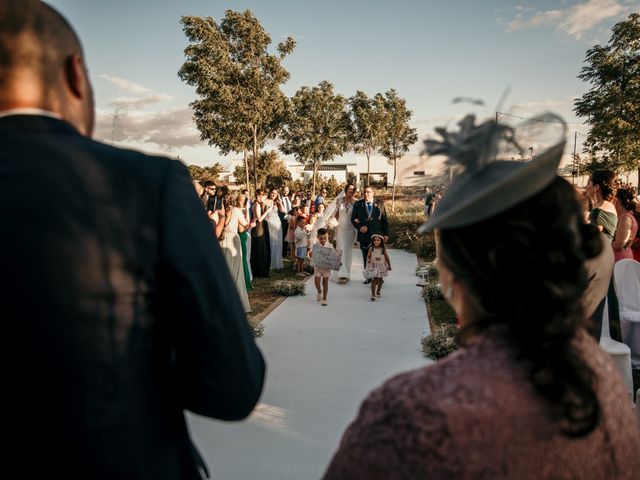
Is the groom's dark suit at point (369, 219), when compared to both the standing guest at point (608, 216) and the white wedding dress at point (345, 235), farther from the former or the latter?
the standing guest at point (608, 216)

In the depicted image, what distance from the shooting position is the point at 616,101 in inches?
1070

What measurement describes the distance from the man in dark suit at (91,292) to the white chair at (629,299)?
18.5ft

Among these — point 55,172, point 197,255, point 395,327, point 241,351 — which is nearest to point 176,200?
point 197,255

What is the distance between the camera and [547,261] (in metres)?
0.90

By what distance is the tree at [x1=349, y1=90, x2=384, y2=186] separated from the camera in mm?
34750

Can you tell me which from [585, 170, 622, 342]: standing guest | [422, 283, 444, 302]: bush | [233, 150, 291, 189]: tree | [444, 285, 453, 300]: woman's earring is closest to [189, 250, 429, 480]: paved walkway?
[422, 283, 444, 302]: bush

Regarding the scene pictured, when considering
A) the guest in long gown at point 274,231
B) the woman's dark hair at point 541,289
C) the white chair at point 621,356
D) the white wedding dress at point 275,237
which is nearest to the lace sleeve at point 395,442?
the woman's dark hair at point 541,289

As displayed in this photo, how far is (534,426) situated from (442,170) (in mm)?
639

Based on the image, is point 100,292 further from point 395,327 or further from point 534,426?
point 395,327

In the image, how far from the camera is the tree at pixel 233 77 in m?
21.8

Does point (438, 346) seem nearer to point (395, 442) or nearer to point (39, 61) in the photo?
point (395, 442)

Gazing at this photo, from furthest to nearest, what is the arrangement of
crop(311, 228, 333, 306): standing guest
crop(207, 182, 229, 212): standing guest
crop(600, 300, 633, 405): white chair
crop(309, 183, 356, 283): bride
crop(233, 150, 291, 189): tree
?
crop(233, 150, 291, 189): tree → crop(309, 183, 356, 283): bride → crop(207, 182, 229, 212): standing guest → crop(311, 228, 333, 306): standing guest → crop(600, 300, 633, 405): white chair

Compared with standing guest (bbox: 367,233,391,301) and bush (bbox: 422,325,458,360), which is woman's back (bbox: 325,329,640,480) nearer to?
bush (bbox: 422,325,458,360)

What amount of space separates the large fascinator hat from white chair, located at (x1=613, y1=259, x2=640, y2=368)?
5143mm
